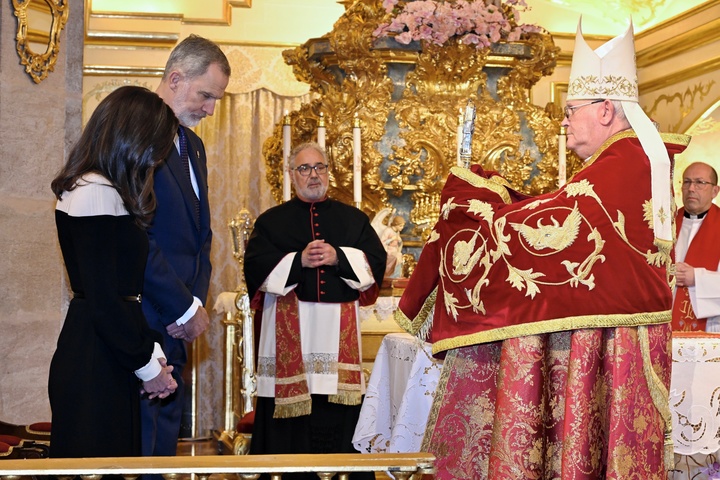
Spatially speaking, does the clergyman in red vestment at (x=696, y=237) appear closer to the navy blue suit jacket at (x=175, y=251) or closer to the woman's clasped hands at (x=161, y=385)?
the navy blue suit jacket at (x=175, y=251)

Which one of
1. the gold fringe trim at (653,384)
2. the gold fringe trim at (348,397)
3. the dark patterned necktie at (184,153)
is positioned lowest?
the gold fringe trim at (348,397)

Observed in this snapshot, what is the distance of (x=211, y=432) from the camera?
8.79 metres

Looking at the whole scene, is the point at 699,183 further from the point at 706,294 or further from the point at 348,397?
the point at 348,397

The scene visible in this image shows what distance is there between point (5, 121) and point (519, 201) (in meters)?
2.81

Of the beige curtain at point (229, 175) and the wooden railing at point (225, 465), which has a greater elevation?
→ the beige curtain at point (229, 175)

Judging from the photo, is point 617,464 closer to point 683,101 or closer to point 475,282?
point 475,282

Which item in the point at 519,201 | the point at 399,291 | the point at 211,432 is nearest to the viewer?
the point at 519,201

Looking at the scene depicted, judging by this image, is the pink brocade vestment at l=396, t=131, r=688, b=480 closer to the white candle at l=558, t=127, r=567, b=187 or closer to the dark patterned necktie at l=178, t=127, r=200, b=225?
the dark patterned necktie at l=178, t=127, r=200, b=225

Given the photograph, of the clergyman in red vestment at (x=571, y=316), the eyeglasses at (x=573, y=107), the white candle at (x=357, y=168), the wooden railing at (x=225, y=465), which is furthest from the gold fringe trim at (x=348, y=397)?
the wooden railing at (x=225, y=465)

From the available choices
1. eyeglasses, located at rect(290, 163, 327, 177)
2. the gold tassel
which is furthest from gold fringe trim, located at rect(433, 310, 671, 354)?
eyeglasses, located at rect(290, 163, 327, 177)

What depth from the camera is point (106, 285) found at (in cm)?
274

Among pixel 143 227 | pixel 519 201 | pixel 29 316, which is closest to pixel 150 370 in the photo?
pixel 143 227

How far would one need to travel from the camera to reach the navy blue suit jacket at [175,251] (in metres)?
3.04

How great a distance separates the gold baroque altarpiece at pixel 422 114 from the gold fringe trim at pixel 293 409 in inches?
69.3
